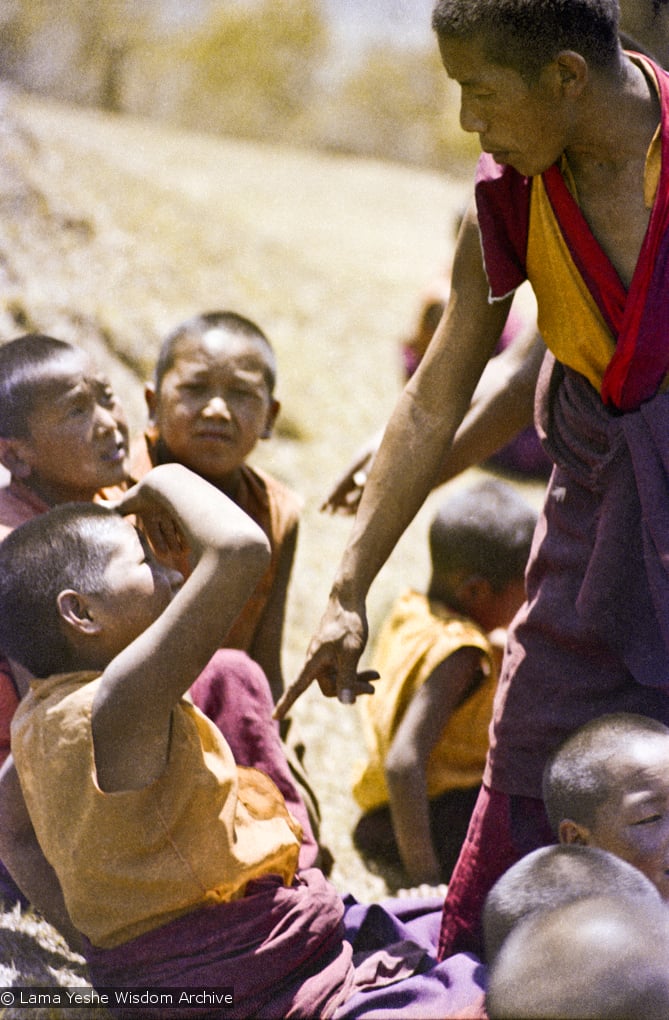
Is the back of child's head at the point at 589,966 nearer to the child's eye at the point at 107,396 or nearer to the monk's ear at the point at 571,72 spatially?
the monk's ear at the point at 571,72

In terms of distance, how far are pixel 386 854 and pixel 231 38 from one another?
48.6 feet

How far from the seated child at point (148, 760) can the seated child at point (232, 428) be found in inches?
29.3

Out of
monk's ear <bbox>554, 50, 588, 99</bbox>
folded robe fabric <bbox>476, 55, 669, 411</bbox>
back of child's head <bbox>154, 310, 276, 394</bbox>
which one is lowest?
back of child's head <bbox>154, 310, 276, 394</bbox>

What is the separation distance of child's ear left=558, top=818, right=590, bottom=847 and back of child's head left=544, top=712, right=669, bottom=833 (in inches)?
0.4

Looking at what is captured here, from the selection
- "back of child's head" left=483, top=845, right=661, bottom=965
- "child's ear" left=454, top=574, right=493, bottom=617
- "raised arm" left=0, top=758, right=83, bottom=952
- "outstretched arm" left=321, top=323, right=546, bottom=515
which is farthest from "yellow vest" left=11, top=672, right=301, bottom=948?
"child's ear" left=454, top=574, right=493, bottom=617

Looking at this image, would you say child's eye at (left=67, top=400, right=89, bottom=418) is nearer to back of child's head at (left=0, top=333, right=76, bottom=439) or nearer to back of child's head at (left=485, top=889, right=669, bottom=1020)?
back of child's head at (left=0, top=333, right=76, bottom=439)

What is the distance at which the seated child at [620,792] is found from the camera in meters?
2.11

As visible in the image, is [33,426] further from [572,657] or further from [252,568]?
[572,657]

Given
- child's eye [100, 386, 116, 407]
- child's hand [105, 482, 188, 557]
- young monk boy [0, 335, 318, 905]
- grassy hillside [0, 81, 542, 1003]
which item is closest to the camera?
child's hand [105, 482, 188, 557]

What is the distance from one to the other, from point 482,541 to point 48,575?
146 cm

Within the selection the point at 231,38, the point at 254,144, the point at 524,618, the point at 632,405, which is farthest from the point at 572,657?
the point at 231,38

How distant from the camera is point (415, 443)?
96.7 inches

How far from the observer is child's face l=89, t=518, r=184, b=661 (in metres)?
2.08

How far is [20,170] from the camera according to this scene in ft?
19.6
